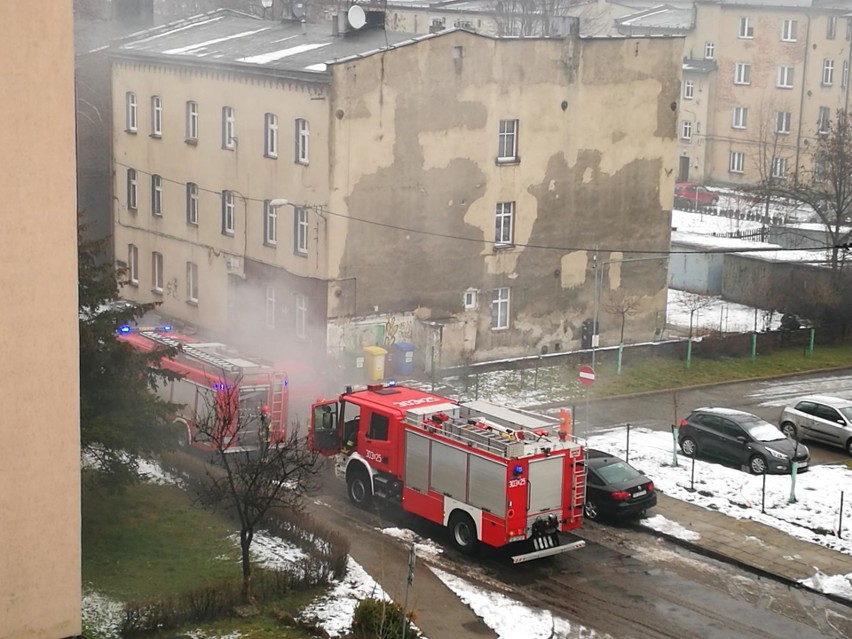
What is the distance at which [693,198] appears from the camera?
6612 cm

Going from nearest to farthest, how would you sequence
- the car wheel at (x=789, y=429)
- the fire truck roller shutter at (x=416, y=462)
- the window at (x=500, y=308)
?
1. the fire truck roller shutter at (x=416, y=462)
2. the car wheel at (x=789, y=429)
3. the window at (x=500, y=308)

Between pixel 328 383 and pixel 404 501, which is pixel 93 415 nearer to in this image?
pixel 404 501

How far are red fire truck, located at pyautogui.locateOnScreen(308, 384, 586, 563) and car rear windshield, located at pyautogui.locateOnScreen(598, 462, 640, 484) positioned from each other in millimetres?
1759

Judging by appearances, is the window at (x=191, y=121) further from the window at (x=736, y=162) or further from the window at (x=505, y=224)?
the window at (x=736, y=162)

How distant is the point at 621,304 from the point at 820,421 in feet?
35.6

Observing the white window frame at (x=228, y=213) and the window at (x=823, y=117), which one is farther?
the window at (x=823, y=117)

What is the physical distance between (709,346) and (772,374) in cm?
205

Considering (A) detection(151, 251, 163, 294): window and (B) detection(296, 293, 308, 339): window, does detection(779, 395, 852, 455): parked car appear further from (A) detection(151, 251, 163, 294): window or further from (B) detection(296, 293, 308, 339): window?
(A) detection(151, 251, 163, 294): window

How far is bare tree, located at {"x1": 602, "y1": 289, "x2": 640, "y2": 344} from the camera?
39719 millimetres

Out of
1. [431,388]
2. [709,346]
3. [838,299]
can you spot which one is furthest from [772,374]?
[431,388]

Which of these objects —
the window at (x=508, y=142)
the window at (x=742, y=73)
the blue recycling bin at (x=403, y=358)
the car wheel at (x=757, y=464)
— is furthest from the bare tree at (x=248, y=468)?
the window at (x=742, y=73)

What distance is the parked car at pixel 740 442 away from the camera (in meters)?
27.2

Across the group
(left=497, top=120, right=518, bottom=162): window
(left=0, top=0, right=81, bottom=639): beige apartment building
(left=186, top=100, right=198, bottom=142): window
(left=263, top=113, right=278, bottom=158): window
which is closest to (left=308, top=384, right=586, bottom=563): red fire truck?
(left=0, top=0, right=81, bottom=639): beige apartment building

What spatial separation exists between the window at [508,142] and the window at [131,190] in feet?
Result: 41.3
